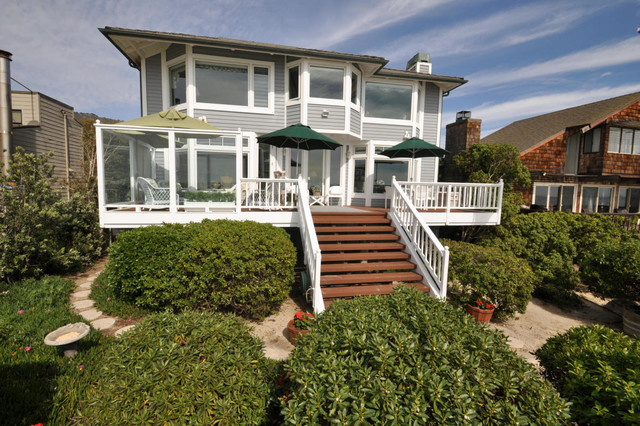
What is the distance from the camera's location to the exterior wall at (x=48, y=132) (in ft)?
41.6

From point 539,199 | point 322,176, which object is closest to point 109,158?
point 322,176

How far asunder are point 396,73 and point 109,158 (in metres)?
10.3

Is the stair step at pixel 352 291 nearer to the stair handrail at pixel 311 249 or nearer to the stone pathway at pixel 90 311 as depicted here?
the stair handrail at pixel 311 249

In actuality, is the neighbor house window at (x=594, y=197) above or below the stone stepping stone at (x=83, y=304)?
above

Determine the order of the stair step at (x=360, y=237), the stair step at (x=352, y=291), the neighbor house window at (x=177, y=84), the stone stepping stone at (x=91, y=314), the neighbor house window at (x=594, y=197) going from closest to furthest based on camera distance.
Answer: the stone stepping stone at (x=91, y=314) < the stair step at (x=352, y=291) < the stair step at (x=360, y=237) < the neighbor house window at (x=177, y=84) < the neighbor house window at (x=594, y=197)

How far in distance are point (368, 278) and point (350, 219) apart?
2.04 metres

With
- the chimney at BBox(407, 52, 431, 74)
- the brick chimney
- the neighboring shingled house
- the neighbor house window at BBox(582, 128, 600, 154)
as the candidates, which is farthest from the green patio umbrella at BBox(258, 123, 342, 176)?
the neighbor house window at BBox(582, 128, 600, 154)

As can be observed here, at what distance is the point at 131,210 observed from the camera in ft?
23.8

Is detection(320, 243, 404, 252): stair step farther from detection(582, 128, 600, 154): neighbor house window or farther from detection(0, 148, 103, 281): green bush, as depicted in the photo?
detection(582, 128, 600, 154): neighbor house window

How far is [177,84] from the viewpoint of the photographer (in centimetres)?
1004

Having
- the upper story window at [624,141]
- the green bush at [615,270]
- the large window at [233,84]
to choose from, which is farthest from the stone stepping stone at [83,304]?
the upper story window at [624,141]

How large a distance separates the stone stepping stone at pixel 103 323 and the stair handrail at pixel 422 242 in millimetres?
5966

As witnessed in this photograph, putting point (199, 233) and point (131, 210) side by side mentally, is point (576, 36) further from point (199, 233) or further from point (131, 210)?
point (131, 210)

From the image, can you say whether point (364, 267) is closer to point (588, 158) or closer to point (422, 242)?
point (422, 242)
